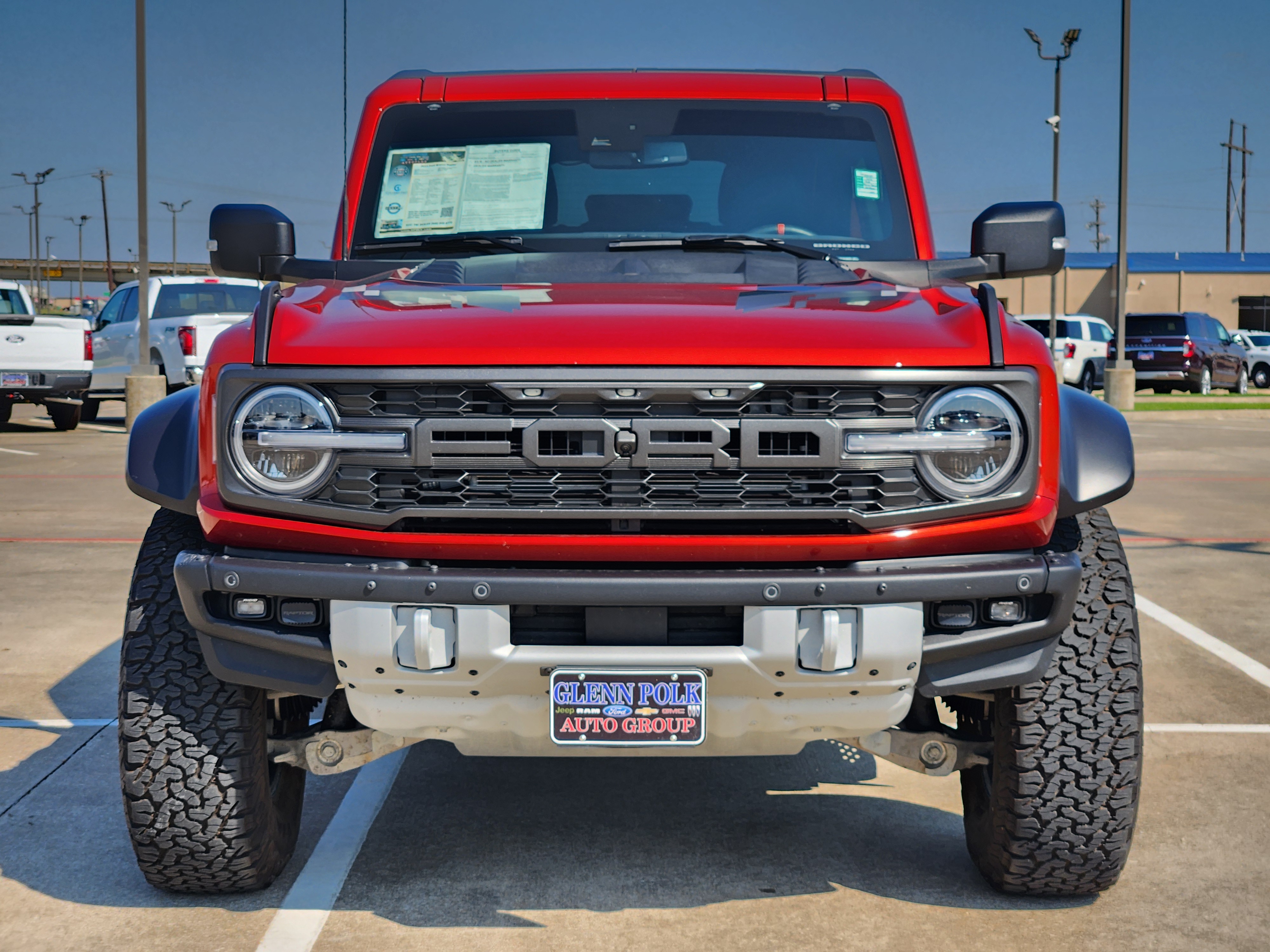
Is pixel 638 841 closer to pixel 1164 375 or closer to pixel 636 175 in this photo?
pixel 636 175

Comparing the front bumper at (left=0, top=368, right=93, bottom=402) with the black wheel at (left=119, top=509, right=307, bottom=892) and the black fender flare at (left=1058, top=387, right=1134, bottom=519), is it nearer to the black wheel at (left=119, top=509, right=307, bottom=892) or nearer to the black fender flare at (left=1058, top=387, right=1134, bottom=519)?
the black wheel at (left=119, top=509, right=307, bottom=892)

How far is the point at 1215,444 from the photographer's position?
16.0 m

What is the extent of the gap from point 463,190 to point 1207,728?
10.0 ft

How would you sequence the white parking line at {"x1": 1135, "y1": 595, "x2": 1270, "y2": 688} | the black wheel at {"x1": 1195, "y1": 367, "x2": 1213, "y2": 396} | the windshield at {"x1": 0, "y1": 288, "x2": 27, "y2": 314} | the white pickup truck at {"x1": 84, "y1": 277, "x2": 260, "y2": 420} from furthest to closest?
the black wheel at {"x1": 1195, "y1": 367, "x2": 1213, "y2": 396}
the windshield at {"x1": 0, "y1": 288, "x2": 27, "y2": 314}
the white pickup truck at {"x1": 84, "y1": 277, "x2": 260, "y2": 420}
the white parking line at {"x1": 1135, "y1": 595, "x2": 1270, "y2": 688}

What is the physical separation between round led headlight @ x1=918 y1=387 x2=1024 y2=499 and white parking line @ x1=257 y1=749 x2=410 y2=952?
1.71 m

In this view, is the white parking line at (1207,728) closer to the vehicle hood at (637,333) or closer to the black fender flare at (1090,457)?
the black fender flare at (1090,457)

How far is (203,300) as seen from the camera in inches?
690

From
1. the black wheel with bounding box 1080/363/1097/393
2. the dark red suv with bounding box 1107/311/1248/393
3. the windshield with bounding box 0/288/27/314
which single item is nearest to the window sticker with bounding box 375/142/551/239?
the windshield with bounding box 0/288/27/314

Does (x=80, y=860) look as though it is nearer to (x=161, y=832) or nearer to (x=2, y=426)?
(x=161, y=832)

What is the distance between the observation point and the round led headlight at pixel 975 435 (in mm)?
2809

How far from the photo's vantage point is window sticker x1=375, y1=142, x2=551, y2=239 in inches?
158

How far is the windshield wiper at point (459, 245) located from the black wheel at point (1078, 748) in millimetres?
1681

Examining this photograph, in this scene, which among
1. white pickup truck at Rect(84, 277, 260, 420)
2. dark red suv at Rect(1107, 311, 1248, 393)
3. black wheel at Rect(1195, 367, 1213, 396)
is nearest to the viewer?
white pickup truck at Rect(84, 277, 260, 420)

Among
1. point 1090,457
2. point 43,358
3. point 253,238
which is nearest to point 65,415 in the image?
point 43,358
